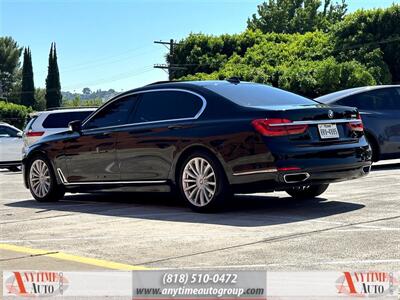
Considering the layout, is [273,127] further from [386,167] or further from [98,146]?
[386,167]

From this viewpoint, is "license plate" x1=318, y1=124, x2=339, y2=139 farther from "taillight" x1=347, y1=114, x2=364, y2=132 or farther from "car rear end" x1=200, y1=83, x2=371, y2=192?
"taillight" x1=347, y1=114, x2=364, y2=132

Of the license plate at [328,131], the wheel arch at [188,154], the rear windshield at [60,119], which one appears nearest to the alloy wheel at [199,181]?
the wheel arch at [188,154]

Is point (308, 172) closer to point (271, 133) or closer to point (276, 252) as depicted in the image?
point (271, 133)

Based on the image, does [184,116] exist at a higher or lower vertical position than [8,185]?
higher

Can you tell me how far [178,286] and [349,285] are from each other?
879mm

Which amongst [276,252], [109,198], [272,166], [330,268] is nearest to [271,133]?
[272,166]

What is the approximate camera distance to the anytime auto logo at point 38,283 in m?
3.70

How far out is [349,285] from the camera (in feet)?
11.6

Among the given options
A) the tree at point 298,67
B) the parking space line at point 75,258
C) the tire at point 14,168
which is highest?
the tree at point 298,67

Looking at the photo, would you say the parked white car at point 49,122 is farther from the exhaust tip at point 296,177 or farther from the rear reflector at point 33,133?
the exhaust tip at point 296,177

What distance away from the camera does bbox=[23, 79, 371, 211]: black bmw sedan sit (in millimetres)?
7191

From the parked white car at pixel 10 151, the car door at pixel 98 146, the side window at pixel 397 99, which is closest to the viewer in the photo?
the car door at pixel 98 146

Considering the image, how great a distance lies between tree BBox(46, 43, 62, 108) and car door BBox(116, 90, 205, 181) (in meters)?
84.5

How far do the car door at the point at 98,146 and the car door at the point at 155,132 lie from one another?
6.0 inches
